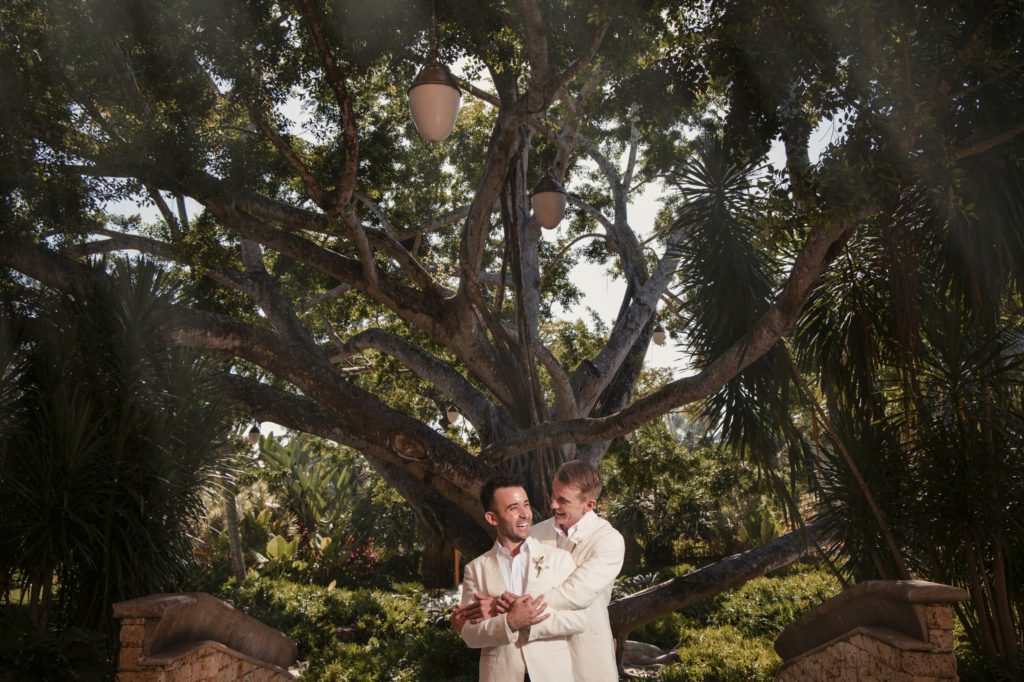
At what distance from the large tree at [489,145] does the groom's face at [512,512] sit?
317 cm

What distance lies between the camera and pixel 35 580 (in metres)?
5.82

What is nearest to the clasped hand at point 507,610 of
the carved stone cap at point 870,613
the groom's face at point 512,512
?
the groom's face at point 512,512

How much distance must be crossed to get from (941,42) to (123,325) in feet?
21.2

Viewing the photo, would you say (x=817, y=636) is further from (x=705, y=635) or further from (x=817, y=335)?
(x=705, y=635)

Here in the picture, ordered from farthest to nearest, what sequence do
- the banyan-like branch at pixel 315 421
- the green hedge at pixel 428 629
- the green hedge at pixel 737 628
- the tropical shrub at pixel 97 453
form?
the green hedge at pixel 428 629 < the green hedge at pixel 737 628 < the banyan-like branch at pixel 315 421 < the tropical shrub at pixel 97 453

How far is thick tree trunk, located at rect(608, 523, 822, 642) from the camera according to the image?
845 centimetres

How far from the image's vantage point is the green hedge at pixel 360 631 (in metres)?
10.3

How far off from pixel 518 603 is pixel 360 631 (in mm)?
10851

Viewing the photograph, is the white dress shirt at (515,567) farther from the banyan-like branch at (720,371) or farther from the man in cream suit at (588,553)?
the banyan-like branch at (720,371)

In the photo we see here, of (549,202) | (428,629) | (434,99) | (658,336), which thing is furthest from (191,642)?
(658,336)

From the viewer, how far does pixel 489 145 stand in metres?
8.29

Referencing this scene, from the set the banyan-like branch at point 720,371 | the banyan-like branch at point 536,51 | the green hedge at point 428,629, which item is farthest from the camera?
the green hedge at point 428,629

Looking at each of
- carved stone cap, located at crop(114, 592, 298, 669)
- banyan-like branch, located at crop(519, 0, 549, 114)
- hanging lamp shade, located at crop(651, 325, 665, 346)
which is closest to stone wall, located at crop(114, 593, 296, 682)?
carved stone cap, located at crop(114, 592, 298, 669)

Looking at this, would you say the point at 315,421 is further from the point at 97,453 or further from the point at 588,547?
the point at 588,547
